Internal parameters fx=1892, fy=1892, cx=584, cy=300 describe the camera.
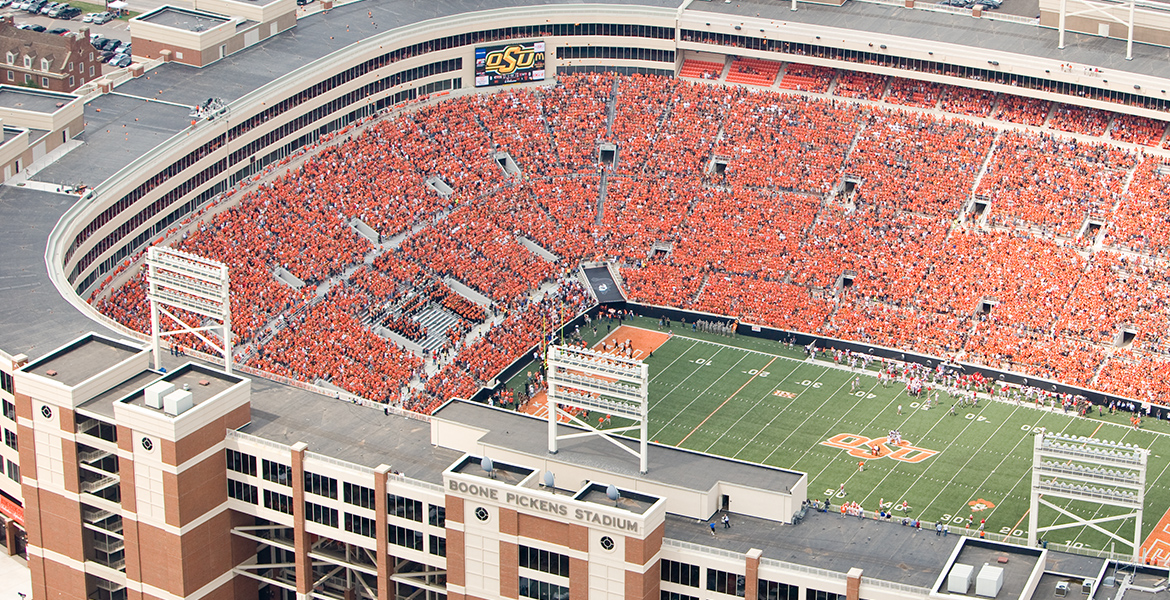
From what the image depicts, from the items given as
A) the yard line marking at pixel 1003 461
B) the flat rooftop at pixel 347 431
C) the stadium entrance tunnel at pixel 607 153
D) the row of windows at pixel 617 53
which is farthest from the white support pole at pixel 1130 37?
the flat rooftop at pixel 347 431

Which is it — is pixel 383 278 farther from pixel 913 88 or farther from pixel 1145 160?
pixel 1145 160

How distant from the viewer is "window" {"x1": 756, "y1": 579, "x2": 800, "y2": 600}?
6950 centimetres

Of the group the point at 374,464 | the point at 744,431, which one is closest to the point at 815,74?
the point at 744,431

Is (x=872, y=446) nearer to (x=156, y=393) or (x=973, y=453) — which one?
(x=973, y=453)

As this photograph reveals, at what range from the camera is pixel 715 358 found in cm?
11056

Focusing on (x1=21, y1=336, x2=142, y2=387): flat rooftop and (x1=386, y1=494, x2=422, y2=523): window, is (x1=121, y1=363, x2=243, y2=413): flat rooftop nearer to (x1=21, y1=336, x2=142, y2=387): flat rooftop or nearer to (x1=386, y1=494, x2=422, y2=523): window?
(x1=21, y1=336, x2=142, y2=387): flat rooftop

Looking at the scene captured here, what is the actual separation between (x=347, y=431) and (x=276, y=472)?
3.57 meters

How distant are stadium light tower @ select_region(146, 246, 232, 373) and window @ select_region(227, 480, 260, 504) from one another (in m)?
6.10

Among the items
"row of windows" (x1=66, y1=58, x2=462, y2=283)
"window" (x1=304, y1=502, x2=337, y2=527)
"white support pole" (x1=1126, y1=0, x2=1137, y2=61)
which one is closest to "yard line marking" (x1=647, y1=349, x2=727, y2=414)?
"row of windows" (x1=66, y1=58, x2=462, y2=283)

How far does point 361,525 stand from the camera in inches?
2990

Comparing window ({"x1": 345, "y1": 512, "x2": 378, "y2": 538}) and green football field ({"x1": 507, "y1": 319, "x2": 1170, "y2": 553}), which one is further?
green football field ({"x1": 507, "y1": 319, "x2": 1170, "y2": 553})

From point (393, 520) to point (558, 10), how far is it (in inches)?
2380

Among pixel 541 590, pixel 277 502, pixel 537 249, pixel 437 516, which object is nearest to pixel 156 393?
pixel 277 502

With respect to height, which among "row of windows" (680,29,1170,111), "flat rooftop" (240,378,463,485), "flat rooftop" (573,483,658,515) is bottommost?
"flat rooftop" (240,378,463,485)
